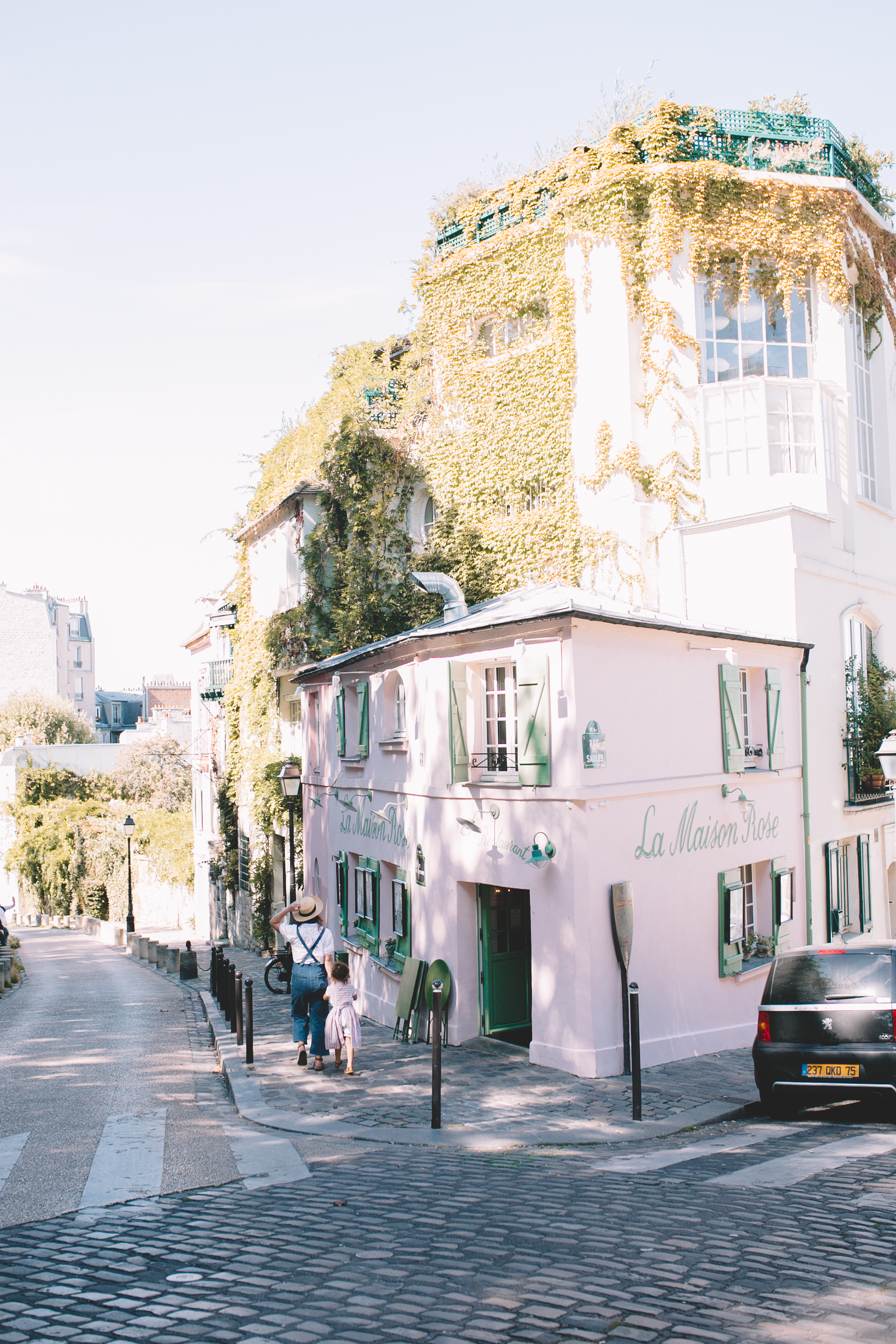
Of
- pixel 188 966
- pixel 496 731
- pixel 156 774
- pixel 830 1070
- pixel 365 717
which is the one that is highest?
pixel 365 717

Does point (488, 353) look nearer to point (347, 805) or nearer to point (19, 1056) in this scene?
point (347, 805)

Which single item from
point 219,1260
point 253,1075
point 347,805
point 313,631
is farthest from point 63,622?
point 219,1260

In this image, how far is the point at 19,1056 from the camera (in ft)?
43.5

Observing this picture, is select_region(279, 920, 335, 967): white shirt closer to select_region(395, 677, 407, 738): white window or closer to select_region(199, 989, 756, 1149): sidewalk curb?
select_region(199, 989, 756, 1149): sidewalk curb

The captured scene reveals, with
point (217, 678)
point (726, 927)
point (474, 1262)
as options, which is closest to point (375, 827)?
point (726, 927)

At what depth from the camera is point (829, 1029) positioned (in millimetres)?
8945

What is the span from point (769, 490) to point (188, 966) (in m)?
15.4

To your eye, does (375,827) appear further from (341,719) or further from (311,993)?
(311,993)

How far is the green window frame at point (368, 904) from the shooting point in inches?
587

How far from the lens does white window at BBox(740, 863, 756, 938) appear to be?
1438 centimetres

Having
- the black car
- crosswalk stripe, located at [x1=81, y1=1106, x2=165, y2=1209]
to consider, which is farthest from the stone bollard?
the black car

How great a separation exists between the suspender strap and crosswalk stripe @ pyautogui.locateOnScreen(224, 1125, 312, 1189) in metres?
2.37

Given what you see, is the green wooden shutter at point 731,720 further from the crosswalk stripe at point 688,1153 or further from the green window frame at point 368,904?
the crosswalk stripe at point 688,1153

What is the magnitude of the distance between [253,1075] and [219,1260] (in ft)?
20.0
